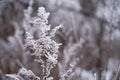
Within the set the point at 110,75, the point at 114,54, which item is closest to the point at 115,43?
the point at 114,54

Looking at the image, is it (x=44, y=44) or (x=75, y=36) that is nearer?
(x=44, y=44)

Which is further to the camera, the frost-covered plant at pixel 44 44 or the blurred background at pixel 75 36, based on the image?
the blurred background at pixel 75 36

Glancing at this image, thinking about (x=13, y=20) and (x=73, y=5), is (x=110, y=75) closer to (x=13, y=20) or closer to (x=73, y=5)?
(x=73, y=5)

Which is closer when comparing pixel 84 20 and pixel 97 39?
pixel 97 39

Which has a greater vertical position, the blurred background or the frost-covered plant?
the blurred background

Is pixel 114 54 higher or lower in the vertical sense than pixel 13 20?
lower

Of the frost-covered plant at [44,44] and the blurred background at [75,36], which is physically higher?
the blurred background at [75,36]

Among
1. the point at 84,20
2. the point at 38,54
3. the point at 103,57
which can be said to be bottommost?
the point at 38,54

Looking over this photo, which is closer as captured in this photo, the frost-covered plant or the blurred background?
the frost-covered plant
